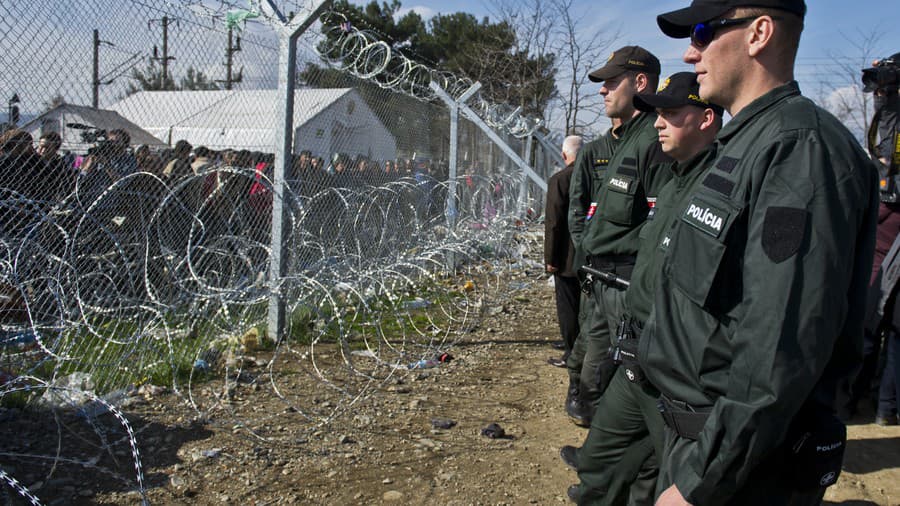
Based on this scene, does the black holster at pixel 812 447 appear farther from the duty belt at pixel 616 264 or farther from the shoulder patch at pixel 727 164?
the duty belt at pixel 616 264

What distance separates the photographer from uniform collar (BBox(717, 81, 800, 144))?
1588 millimetres

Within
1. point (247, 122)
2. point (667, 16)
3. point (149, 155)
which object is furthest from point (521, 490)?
point (247, 122)

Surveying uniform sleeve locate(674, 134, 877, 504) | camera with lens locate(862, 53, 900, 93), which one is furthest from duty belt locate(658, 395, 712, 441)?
camera with lens locate(862, 53, 900, 93)

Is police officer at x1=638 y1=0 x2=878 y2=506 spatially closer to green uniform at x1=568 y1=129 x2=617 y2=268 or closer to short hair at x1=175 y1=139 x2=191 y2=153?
green uniform at x1=568 y1=129 x2=617 y2=268

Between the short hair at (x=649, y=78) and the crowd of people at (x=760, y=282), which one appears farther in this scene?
the short hair at (x=649, y=78)

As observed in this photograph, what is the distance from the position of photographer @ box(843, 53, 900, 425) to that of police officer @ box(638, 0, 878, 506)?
11.9 ft

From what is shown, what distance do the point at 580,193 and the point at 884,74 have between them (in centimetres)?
264

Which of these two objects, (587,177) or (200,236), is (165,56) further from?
(587,177)

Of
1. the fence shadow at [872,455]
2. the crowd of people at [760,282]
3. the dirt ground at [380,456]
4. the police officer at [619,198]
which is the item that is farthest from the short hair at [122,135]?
the fence shadow at [872,455]

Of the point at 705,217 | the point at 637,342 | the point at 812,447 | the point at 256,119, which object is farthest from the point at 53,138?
the point at 812,447

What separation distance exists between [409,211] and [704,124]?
19.3 ft

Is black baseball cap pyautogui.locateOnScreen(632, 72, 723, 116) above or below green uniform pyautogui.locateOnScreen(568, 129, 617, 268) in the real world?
above

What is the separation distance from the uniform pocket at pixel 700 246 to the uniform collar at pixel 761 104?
22 centimetres

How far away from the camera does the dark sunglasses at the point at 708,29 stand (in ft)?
5.30
